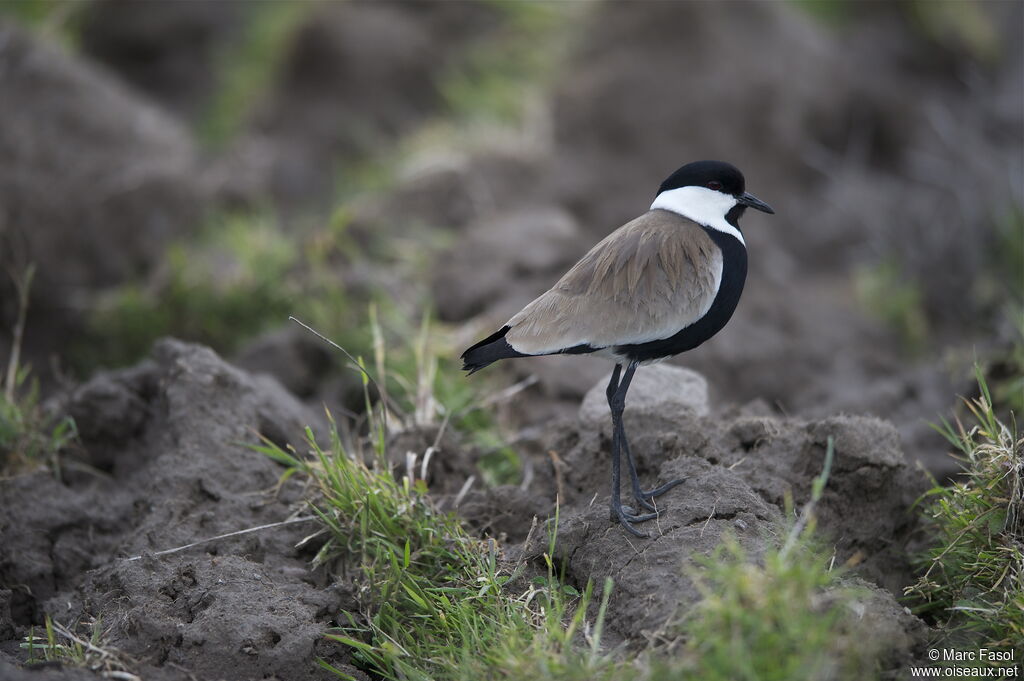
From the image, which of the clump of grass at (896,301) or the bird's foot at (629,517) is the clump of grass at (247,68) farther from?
the bird's foot at (629,517)

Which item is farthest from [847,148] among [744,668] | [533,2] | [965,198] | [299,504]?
[744,668]

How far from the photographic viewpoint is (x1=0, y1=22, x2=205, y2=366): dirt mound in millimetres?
6848

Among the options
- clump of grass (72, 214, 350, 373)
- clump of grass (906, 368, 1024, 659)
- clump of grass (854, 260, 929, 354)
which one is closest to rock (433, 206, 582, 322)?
clump of grass (72, 214, 350, 373)

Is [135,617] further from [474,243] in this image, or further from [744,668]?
A: [474,243]

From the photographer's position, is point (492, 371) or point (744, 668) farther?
point (492, 371)

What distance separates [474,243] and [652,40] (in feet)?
9.13

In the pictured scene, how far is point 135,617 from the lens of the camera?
3402 millimetres

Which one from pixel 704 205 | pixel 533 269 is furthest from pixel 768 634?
pixel 533 269

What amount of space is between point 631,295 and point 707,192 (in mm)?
554

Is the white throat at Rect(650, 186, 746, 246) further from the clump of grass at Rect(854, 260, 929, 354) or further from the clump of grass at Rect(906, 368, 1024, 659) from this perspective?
the clump of grass at Rect(854, 260, 929, 354)

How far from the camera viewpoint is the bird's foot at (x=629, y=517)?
3500 millimetres

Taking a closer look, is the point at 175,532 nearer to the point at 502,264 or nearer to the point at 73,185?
the point at 502,264

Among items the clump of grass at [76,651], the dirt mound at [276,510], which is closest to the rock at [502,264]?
the dirt mound at [276,510]

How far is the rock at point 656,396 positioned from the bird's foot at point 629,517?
24.2 inches
